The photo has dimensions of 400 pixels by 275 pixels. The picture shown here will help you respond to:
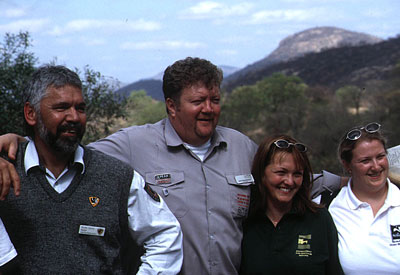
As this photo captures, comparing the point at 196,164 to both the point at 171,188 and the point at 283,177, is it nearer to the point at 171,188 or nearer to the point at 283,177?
the point at 171,188

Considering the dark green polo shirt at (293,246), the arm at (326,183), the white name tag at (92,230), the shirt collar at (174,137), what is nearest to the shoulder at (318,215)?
the dark green polo shirt at (293,246)

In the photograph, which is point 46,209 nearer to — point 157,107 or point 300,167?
point 300,167

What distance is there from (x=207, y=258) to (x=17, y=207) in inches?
48.0

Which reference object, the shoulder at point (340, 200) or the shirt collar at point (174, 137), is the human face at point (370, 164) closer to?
the shoulder at point (340, 200)

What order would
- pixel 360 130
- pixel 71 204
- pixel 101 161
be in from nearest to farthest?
pixel 71 204
pixel 101 161
pixel 360 130

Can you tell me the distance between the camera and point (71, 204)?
99.7 inches

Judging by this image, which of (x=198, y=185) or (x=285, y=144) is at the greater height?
(x=285, y=144)

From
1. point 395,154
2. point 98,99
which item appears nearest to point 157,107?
point 98,99

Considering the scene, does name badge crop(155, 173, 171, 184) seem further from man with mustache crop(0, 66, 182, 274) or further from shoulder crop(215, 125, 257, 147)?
shoulder crop(215, 125, 257, 147)

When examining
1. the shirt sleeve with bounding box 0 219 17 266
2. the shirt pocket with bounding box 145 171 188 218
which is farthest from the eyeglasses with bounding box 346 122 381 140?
the shirt sleeve with bounding box 0 219 17 266

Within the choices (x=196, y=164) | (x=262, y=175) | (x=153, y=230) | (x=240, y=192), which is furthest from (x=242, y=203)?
(x=153, y=230)

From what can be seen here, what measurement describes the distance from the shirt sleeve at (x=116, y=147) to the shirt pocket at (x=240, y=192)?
2.26 ft

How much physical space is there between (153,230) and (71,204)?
48 centimetres

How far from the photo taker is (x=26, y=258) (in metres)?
2.48
